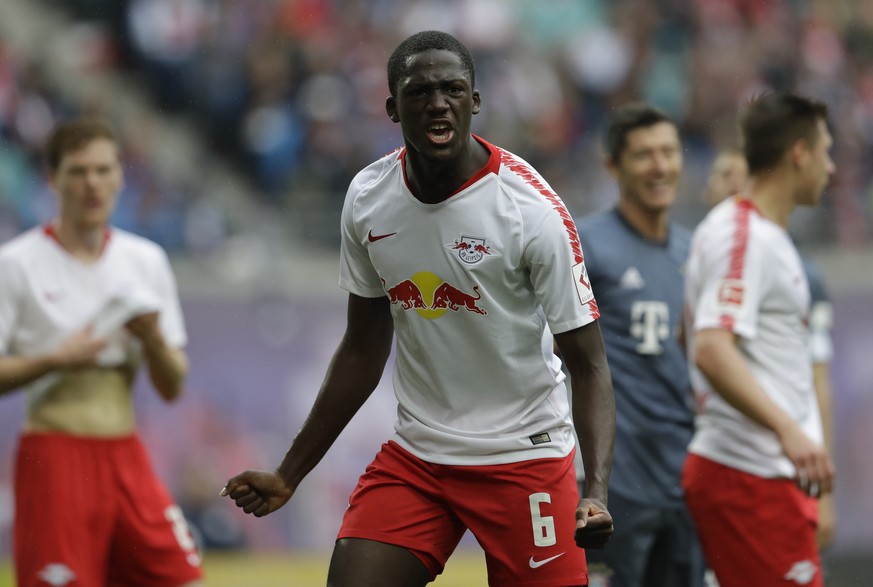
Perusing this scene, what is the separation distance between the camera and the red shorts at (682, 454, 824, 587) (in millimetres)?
5566

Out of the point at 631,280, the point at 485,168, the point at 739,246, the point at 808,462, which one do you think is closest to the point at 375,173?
the point at 485,168

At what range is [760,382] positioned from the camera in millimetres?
5664

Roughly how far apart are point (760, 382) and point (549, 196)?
173 centimetres

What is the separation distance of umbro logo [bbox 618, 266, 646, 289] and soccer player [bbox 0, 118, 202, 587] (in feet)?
6.71

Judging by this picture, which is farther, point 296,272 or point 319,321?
point 296,272

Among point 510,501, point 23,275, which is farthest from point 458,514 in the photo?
point 23,275

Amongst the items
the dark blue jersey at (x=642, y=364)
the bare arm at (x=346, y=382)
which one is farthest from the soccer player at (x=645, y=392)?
the bare arm at (x=346, y=382)

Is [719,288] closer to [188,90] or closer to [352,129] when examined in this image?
[352,129]

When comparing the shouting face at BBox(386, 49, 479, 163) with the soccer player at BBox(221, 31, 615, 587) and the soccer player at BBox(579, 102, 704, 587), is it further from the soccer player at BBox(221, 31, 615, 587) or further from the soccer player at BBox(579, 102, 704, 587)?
the soccer player at BBox(579, 102, 704, 587)

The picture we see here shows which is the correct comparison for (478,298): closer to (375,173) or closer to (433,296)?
(433,296)

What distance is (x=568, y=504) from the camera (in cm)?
445

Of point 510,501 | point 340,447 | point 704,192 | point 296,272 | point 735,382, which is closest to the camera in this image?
point 510,501

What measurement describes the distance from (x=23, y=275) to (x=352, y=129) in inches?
331

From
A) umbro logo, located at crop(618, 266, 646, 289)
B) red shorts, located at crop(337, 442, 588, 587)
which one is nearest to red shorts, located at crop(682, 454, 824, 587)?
umbro logo, located at crop(618, 266, 646, 289)
